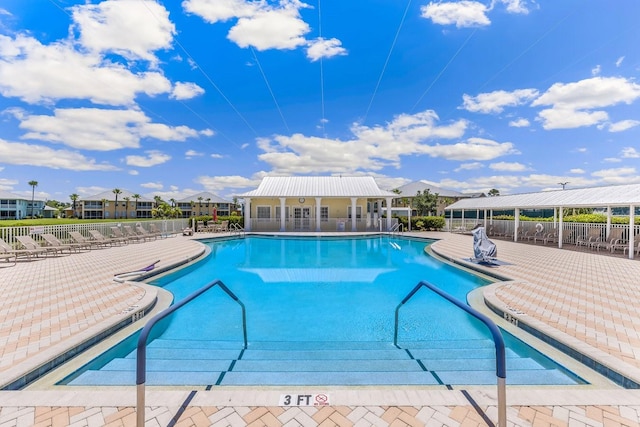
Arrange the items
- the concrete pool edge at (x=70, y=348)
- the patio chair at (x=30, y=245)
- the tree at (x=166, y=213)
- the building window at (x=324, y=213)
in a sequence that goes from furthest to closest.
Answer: the tree at (x=166, y=213), the building window at (x=324, y=213), the patio chair at (x=30, y=245), the concrete pool edge at (x=70, y=348)

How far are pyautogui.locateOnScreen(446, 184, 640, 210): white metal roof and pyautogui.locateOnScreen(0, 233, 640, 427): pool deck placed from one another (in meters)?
7.15

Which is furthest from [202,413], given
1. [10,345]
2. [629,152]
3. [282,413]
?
[629,152]

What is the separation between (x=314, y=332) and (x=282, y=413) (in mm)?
2707

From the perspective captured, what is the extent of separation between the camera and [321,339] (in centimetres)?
488

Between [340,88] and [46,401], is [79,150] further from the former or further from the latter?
[46,401]

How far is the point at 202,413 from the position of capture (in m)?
2.50

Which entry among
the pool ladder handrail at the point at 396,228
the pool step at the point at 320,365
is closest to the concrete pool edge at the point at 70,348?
the pool step at the point at 320,365

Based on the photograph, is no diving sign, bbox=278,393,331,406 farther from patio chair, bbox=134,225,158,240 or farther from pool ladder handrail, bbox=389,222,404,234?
pool ladder handrail, bbox=389,222,404,234

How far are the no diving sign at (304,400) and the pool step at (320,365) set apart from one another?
20.9 inches

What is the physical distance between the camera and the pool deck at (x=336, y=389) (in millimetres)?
2441

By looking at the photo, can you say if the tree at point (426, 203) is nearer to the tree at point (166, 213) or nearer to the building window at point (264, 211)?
the building window at point (264, 211)

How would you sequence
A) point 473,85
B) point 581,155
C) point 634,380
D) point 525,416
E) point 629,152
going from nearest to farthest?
1. point 525,416
2. point 634,380
3. point 473,85
4. point 581,155
5. point 629,152

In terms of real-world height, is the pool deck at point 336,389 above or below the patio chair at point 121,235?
below

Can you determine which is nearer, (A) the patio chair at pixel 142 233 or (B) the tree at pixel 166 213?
(A) the patio chair at pixel 142 233
